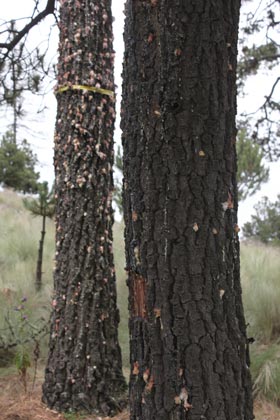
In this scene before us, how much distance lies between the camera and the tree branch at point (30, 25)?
512 cm

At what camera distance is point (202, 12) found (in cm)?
196

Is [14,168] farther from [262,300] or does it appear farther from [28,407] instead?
[28,407]

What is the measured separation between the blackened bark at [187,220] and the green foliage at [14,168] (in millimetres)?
14718

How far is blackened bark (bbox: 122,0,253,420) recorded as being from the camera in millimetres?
1939

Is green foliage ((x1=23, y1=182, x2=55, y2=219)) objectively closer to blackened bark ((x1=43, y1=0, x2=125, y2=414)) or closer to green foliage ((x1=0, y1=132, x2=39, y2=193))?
blackened bark ((x1=43, y1=0, x2=125, y2=414))

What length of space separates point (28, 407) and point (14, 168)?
13.8 m

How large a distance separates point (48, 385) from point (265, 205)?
1685 cm

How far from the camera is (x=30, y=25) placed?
5.21m

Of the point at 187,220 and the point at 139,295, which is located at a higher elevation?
the point at 187,220

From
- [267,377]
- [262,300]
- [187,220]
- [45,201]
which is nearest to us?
[187,220]

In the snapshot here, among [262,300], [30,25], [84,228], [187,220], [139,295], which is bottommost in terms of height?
[262,300]

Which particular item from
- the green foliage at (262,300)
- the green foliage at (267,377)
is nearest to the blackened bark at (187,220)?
the green foliage at (267,377)

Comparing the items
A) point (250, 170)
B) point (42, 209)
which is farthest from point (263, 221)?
point (42, 209)

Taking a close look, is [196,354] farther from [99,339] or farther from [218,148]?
[99,339]
